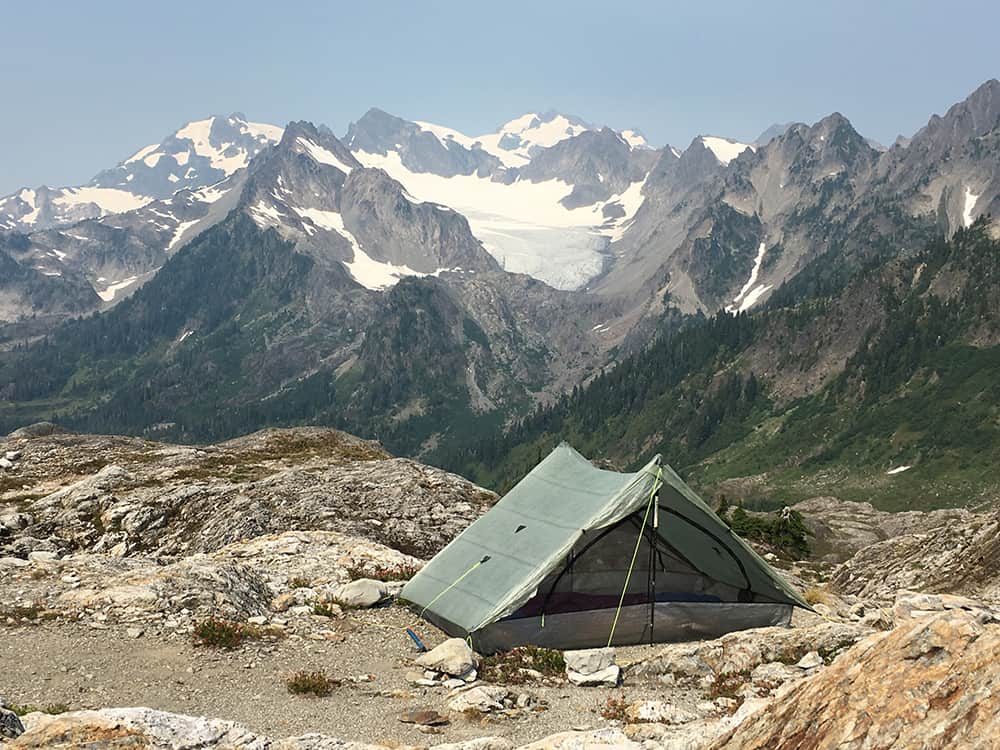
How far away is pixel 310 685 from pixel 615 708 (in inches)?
287

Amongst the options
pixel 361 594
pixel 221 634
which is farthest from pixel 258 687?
pixel 361 594

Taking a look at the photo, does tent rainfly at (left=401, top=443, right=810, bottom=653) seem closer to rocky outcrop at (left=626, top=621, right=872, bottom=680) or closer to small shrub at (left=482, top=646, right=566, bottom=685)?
small shrub at (left=482, top=646, right=566, bottom=685)

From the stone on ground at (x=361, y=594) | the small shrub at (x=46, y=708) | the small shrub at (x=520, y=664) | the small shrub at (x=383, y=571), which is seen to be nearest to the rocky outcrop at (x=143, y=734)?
the small shrub at (x=46, y=708)

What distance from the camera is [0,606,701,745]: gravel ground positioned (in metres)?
16.5

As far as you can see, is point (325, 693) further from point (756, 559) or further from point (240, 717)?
point (756, 559)

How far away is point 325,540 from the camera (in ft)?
115

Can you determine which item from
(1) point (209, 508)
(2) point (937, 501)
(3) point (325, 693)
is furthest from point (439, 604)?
(2) point (937, 501)

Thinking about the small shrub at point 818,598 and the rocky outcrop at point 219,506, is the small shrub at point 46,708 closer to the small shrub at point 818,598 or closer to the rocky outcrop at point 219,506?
the rocky outcrop at point 219,506

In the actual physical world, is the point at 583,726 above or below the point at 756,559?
below

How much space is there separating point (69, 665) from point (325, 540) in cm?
1659

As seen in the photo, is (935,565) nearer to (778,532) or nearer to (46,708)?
(778,532)

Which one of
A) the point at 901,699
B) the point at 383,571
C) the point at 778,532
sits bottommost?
the point at 778,532

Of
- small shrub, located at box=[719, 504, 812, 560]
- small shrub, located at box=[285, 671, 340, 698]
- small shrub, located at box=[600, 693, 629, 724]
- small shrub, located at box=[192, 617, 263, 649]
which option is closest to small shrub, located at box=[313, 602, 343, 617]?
small shrub, located at box=[192, 617, 263, 649]

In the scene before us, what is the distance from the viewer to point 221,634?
68.5 ft
